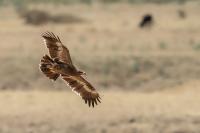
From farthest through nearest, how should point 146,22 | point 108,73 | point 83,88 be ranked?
point 146,22, point 108,73, point 83,88

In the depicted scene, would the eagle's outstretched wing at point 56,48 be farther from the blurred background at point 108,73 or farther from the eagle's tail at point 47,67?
the blurred background at point 108,73

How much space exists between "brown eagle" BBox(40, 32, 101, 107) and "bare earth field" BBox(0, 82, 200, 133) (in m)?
8.94

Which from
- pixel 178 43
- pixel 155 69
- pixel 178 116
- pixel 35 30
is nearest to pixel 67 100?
pixel 178 116

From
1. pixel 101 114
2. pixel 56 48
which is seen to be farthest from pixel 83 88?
pixel 101 114

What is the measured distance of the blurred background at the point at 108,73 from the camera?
15469mm

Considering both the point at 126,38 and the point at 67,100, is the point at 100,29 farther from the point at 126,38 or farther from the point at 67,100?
the point at 67,100

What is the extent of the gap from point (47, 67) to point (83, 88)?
1.30 ft

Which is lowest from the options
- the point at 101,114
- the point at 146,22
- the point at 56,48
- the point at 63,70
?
the point at 63,70

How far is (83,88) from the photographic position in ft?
20.0

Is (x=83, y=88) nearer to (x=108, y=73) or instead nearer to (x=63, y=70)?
(x=63, y=70)

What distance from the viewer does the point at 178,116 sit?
15664 millimetres

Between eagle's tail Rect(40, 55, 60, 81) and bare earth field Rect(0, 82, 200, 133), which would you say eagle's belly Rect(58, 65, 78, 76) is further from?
bare earth field Rect(0, 82, 200, 133)

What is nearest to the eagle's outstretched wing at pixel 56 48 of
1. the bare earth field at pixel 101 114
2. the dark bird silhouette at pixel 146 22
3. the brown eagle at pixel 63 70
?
the brown eagle at pixel 63 70

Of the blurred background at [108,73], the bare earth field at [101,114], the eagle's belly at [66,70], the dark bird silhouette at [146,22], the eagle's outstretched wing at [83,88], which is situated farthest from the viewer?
the dark bird silhouette at [146,22]
